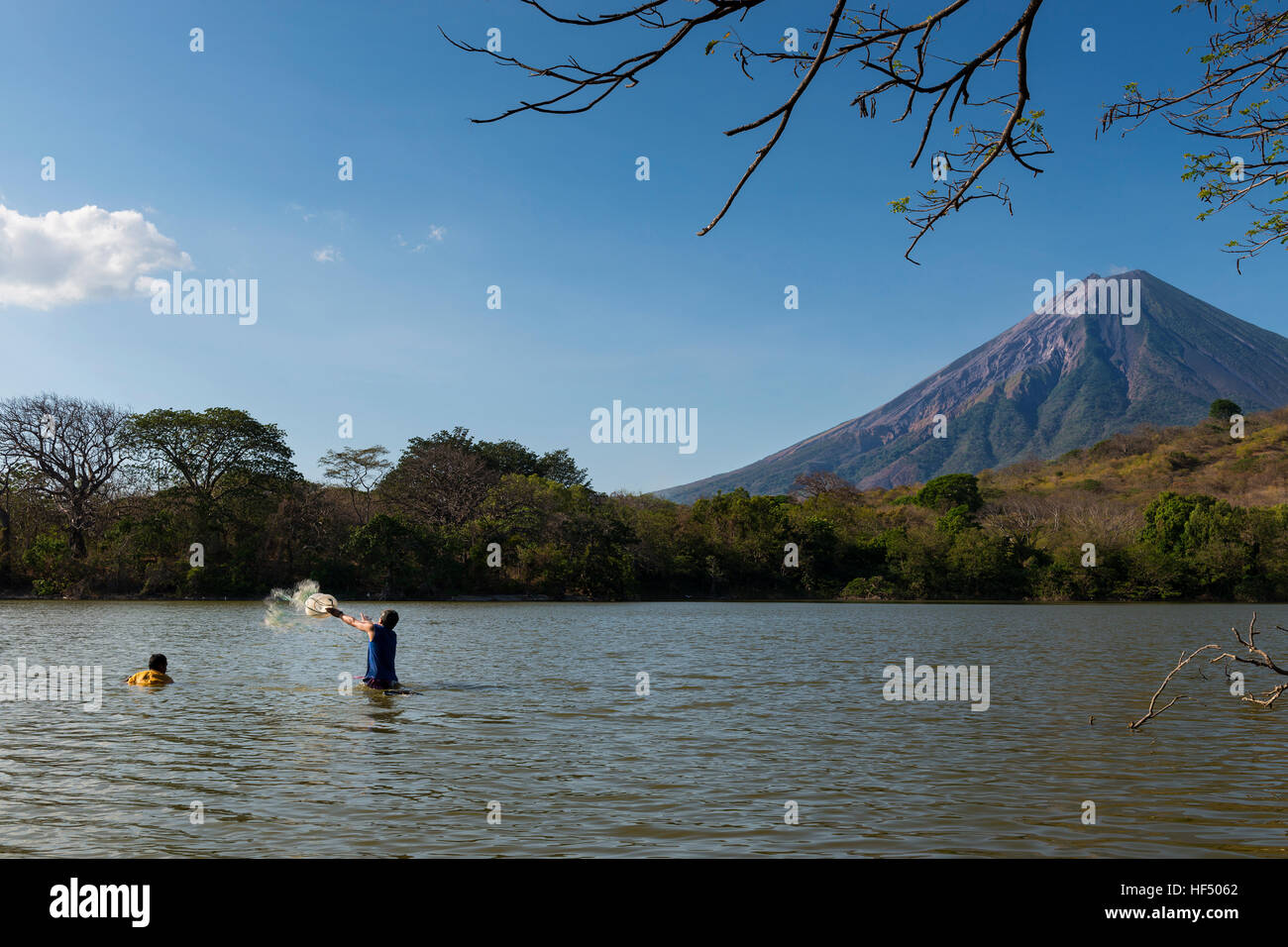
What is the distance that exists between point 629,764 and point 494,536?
57.4 meters

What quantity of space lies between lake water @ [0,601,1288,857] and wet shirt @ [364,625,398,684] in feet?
1.82

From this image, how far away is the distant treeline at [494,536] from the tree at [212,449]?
0.32 ft

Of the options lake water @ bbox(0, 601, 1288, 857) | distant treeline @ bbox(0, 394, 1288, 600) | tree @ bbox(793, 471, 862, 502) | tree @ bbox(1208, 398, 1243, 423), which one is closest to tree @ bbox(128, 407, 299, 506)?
distant treeline @ bbox(0, 394, 1288, 600)

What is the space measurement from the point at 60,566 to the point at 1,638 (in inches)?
1252

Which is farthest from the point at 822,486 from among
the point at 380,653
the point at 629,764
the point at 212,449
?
the point at 629,764

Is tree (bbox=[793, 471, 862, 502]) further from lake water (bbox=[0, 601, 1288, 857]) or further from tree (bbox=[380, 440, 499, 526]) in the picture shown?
lake water (bbox=[0, 601, 1288, 857])

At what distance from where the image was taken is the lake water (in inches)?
285

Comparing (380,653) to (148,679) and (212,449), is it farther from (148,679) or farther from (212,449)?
(212,449)

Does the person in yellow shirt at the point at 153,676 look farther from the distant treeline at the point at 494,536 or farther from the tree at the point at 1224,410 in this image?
the tree at the point at 1224,410

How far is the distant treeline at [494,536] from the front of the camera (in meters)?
55.8

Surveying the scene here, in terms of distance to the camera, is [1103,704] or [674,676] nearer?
[1103,704]
